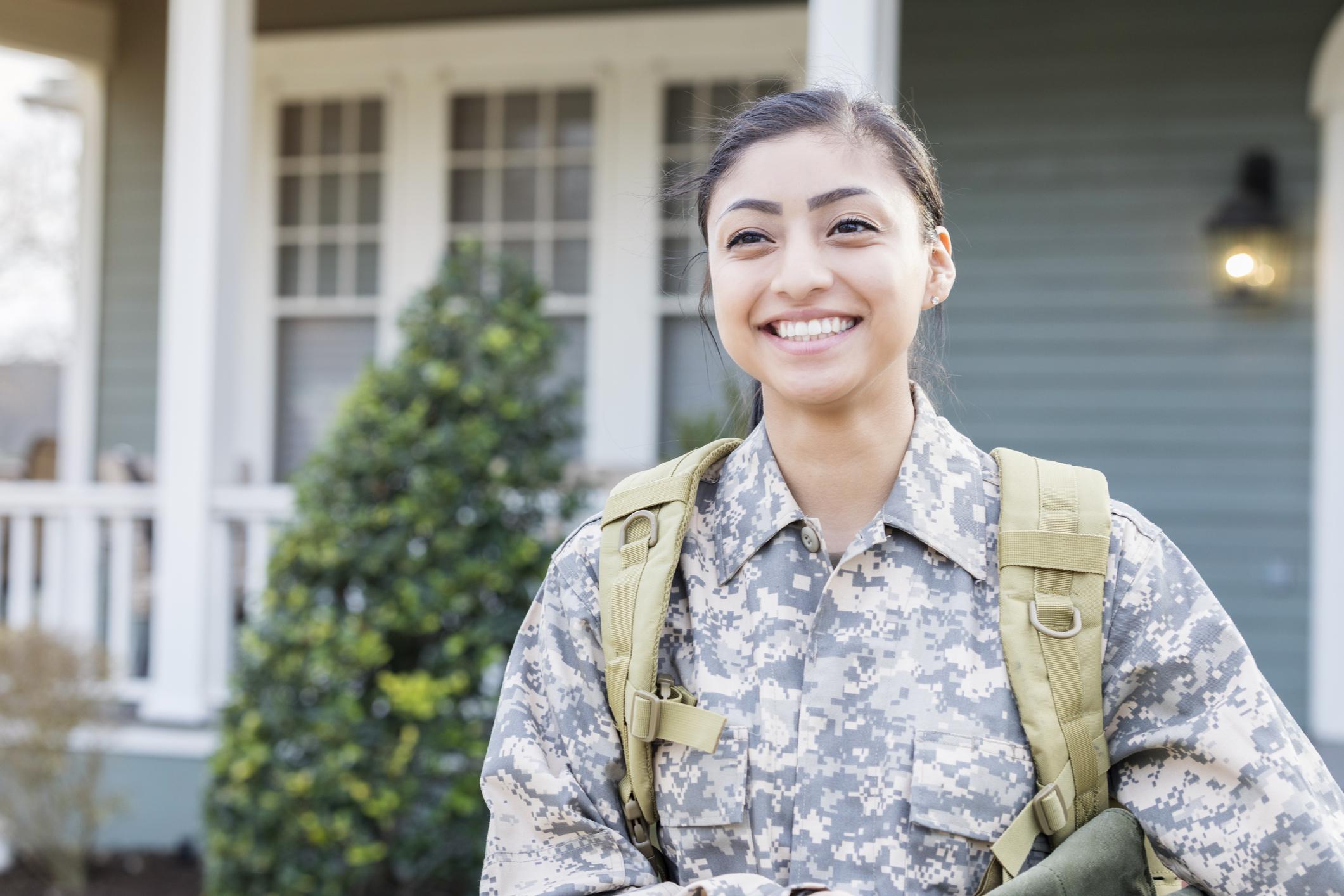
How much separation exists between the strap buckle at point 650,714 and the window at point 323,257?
18.5ft

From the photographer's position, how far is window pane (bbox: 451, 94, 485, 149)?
655 centimetres

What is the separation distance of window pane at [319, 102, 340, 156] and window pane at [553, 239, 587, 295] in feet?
4.39

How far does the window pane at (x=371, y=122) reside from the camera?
21.9 feet

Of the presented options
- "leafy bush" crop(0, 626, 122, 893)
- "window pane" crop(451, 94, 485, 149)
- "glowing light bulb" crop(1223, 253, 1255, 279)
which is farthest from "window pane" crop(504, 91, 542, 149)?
"glowing light bulb" crop(1223, 253, 1255, 279)

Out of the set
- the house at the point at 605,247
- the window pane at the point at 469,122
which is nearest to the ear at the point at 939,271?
the house at the point at 605,247

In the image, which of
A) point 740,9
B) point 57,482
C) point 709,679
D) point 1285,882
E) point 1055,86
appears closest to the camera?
point 1285,882

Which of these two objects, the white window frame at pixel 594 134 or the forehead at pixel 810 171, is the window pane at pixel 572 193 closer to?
the white window frame at pixel 594 134

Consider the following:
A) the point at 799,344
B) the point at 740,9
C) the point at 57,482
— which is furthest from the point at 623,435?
the point at 799,344

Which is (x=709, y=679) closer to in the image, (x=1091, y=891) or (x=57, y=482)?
(x=1091, y=891)

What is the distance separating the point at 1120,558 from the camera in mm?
1318

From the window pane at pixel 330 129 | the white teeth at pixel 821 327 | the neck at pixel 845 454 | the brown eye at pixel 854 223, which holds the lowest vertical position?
the neck at pixel 845 454

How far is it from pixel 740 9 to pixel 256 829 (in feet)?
13.8

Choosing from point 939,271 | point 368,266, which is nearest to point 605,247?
point 368,266

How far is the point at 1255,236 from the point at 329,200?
446 centimetres
